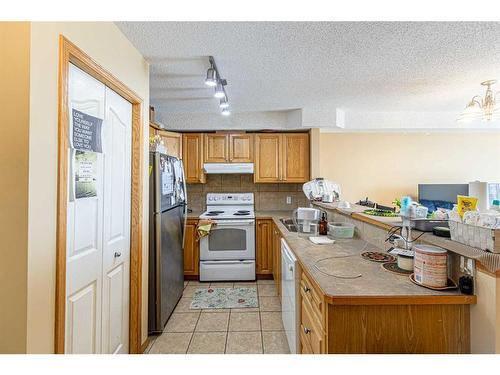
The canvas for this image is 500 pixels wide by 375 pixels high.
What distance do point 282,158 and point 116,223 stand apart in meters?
2.58

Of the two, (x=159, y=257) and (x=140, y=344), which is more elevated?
(x=159, y=257)

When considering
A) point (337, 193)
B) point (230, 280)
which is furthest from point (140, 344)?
point (337, 193)

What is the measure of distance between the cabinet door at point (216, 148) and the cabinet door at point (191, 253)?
1063mm

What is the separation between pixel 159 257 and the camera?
84.5 inches

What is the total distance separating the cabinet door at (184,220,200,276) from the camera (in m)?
3.35

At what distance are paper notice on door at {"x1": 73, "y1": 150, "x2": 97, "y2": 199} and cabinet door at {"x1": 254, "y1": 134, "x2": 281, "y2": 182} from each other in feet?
8.27

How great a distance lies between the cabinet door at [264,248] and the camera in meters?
3.43

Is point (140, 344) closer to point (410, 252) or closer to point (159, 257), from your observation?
point (159, 257)

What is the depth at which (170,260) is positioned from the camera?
2420 millimetres

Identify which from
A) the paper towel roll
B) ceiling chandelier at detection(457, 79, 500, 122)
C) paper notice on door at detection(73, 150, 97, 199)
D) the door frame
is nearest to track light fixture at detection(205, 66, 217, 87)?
the door frame

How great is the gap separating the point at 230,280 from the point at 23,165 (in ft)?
9.30

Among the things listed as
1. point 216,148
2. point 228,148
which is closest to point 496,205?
point 228,148

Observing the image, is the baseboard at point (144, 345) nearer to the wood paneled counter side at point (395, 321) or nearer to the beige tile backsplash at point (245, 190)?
the wood paneled counter side at point (395, 321)
